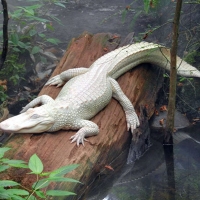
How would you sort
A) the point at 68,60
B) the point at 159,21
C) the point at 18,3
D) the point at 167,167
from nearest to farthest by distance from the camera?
1. the point at 167,167
2. the point at 68,60
3. the point at 159,21
4. the point at 18,3

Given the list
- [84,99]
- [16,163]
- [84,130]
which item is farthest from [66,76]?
[16,163]

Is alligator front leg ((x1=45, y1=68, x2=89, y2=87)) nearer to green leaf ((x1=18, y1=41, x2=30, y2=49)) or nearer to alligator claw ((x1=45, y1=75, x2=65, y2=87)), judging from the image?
alligator claw ((x1=45, y1=75, x2=65, y2=87))

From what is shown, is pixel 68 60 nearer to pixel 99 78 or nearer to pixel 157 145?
pixel 99 78

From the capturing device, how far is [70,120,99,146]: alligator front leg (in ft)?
13.2

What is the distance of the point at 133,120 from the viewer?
4.77m

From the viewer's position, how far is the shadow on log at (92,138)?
12.1 ft

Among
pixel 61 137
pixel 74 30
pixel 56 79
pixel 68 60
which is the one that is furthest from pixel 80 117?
pixel 74 30

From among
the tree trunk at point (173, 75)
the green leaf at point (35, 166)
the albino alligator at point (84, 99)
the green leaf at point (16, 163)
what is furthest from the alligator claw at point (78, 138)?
the green leaf at point (35, 166)

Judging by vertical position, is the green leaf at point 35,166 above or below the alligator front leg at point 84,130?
below

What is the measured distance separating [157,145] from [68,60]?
70.2 inches

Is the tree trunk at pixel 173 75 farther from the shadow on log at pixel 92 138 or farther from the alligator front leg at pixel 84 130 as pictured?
the alligator front leg at pixel 84 130

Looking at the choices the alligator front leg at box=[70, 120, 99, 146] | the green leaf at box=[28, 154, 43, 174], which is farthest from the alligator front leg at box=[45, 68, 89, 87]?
the green leaf at box=[28, 154, 43, 174]

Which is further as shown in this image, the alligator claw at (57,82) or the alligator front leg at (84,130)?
the alligator claw at (57,82)

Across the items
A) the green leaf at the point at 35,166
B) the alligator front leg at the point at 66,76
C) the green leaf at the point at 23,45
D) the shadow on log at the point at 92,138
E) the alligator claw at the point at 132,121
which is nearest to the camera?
the green leaf at the point at 35,166
